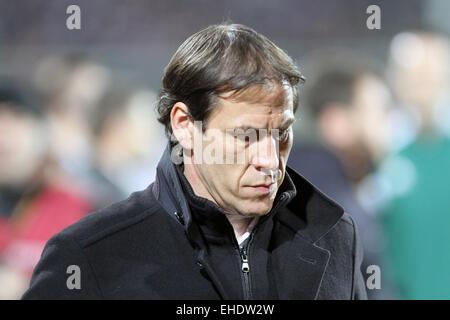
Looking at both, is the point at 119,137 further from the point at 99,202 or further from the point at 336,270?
the point at 336,270

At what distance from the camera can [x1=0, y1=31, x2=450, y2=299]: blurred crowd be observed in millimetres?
3383

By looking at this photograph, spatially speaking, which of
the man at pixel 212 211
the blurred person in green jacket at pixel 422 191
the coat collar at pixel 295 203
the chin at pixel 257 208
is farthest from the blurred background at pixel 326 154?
the chin at pixel 257 208

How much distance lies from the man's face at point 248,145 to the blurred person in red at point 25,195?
1.34 metres

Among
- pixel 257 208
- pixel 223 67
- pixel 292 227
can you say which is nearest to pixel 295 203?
pixel 292 227

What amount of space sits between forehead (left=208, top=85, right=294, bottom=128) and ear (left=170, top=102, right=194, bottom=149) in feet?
0.40

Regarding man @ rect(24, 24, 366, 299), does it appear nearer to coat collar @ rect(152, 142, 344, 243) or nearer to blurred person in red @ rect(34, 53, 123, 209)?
coat collar @ rect(152, 142, 344, 243)

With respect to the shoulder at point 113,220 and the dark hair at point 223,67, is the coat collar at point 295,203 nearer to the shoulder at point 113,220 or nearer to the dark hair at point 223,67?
the shoulder at point 113,220

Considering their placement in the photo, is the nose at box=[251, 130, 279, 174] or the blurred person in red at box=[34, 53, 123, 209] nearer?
the nose at box=[251, 130, 279, 174]

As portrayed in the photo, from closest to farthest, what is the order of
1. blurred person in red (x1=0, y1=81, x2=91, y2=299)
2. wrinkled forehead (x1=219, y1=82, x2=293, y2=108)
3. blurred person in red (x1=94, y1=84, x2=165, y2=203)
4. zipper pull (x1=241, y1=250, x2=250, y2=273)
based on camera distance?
wrinkled forehead (x1=219, y1=82, x2=293, y2=108) → zipper pull (x1=241, y1=250, x2=250, y2=273) → blurred person in red (x1=0, y1=81, x2=91, y2=299) → blurred person in red (x1=94, y1=84, x2=165, y2=203)

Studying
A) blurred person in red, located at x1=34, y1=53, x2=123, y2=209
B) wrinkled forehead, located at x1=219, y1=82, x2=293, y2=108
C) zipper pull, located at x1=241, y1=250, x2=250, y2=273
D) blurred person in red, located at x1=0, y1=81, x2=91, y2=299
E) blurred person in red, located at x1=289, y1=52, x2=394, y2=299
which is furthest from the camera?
blurred person in red, located at x1=34, y1=53, x2=123, y2=209

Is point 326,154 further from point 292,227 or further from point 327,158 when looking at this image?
point 292,227

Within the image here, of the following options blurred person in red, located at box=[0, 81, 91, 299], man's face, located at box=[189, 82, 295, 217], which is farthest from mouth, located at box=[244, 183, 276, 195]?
blurred person in red, located at box=[0, 81, 91, 299]

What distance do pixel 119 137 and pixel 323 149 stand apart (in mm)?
1049
